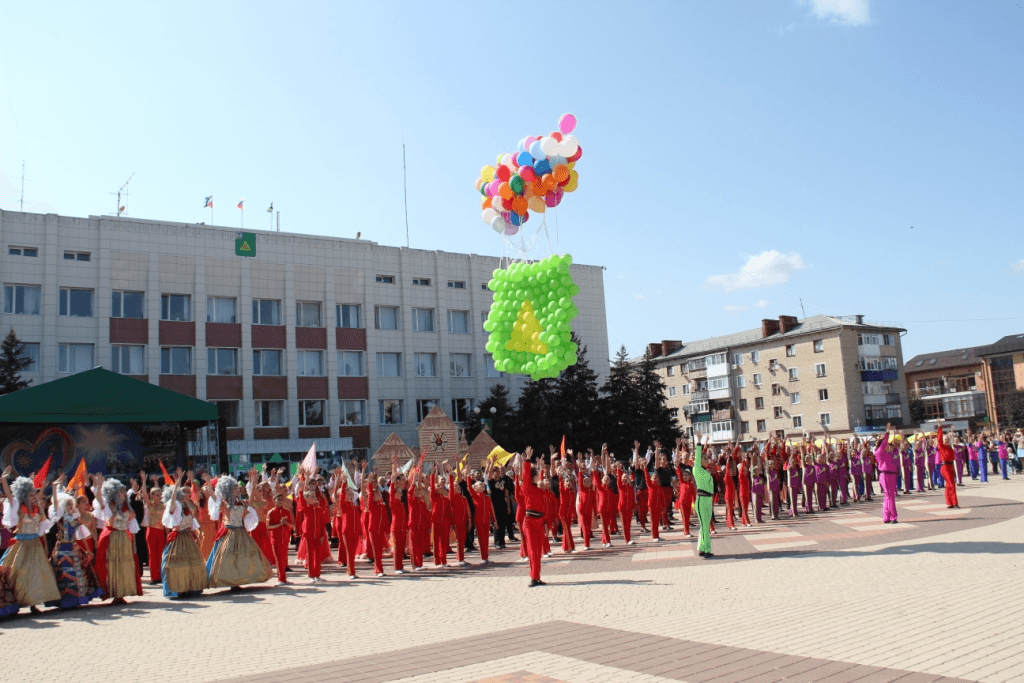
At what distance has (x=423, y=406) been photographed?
41.2m

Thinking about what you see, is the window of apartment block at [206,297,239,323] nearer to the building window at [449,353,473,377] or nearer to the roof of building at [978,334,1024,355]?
the building window at [449,353,473,377]

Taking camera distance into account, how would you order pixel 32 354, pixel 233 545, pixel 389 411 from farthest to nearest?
pixel 389 411
pixel 32 354
pixel 233 545

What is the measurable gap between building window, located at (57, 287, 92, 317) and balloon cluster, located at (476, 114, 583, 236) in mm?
25067

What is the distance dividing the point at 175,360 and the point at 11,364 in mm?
6908

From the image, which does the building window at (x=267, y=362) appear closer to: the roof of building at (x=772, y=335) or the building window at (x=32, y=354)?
the building window at (x=32, y=354)

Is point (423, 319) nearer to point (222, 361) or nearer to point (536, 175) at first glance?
point (222, 361)

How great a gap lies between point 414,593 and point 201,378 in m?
28.0

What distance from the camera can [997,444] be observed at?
104 ft

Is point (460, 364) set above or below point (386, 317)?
below

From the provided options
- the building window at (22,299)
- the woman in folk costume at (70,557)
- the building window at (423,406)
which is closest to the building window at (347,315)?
the building window at (423,406)

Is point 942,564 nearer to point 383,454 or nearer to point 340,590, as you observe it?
point 340,590

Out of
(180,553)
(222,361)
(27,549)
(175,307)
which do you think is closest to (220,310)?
(175,307)

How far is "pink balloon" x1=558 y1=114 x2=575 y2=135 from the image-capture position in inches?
647

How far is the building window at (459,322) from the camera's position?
4269cm
